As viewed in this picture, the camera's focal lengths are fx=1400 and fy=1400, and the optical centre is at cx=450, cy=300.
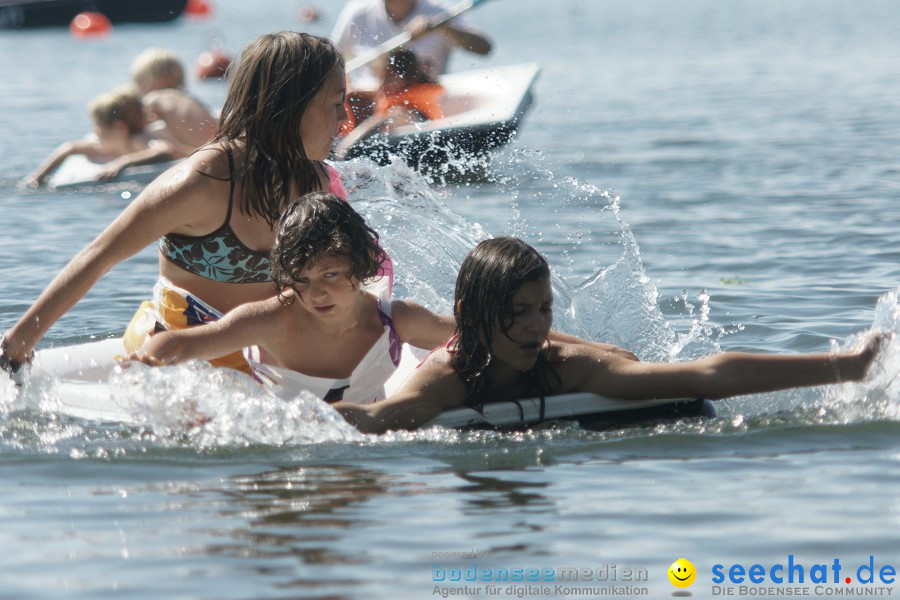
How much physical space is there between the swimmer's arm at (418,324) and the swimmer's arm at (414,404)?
159 millimetres

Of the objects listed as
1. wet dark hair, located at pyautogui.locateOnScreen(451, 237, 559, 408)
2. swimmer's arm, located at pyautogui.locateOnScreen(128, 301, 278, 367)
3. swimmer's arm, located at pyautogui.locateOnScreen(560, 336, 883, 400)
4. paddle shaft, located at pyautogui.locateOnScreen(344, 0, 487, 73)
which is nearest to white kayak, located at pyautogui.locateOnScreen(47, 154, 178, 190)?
paddle shaft, located at pyautogui.locateOnScreen(344, 0, 487, 73)

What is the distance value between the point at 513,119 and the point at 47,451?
21.6ft

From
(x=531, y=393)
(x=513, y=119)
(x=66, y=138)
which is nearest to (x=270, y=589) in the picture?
(x=531, y=393)

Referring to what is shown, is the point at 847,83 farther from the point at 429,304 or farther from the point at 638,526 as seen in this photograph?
the point at 638,526

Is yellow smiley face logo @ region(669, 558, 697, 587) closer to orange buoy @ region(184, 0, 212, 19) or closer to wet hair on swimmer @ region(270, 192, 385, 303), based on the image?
wet hair on swimmer @ region(270, 192, 385, 303)

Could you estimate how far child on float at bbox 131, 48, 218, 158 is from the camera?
10914 mm

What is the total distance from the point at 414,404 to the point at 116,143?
8.01 m

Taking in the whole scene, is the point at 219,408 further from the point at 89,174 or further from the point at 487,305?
the point at 89,174

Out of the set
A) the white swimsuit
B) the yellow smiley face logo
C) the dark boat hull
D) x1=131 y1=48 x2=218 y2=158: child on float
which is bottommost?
the dark boat hull

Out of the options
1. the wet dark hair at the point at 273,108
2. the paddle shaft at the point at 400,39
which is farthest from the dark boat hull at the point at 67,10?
the wet dark hair at the point at 273,108

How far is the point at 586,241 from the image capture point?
8445mm

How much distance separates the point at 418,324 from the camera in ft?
14.5

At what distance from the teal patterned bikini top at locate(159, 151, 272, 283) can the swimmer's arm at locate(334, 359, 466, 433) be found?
52cm

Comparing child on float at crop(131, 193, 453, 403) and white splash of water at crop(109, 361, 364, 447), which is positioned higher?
child on float at crop(131, 193, 453, 403)
